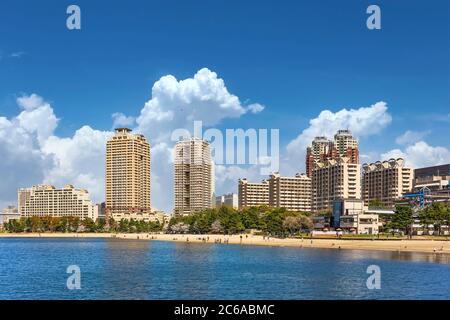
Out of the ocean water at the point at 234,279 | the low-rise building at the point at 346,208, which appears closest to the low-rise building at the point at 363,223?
the low-rise building at the point at 346,208

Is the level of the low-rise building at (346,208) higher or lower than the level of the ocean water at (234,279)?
higher

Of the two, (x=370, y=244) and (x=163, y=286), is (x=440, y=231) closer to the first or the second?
(x=370, y=244)

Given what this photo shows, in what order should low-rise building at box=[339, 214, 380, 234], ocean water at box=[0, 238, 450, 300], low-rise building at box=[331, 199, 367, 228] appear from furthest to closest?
low-rise building at box=[331, 199, 367, 228] → low-rise building at box=[339, 214, 380, 234] → ocean water at box=[0, 238, 450, 300]

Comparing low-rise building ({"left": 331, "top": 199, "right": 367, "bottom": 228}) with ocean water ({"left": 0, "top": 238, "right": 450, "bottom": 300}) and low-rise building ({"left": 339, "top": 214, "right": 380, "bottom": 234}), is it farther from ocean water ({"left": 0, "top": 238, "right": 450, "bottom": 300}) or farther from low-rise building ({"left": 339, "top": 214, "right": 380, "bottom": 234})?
ocean water ({"left": 0, "top": 238, "right": 450, "bottom": 300})

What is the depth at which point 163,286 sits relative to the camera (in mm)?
60531

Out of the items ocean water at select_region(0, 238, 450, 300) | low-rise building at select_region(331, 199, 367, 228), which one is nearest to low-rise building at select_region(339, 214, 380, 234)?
low-rise building at select_region(331, 199, 367, 228)

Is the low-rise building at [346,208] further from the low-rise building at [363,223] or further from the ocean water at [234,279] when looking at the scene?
the ocean water at [234,279]

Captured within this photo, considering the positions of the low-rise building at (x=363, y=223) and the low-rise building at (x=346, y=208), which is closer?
the low-rise building at (x=363, y=223)

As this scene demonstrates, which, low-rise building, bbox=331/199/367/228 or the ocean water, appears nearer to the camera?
the ocean water

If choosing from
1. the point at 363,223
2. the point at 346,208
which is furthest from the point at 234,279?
the point at 346,208

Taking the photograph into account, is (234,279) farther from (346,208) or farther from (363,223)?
(346,208)

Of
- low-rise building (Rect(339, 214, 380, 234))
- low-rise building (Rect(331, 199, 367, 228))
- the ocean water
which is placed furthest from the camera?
low-rise building (Rect(331, 199, 367, 228))

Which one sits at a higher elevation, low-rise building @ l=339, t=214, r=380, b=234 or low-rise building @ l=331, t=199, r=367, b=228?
low-rise building @ l=331, t=199, r=367, b=228
